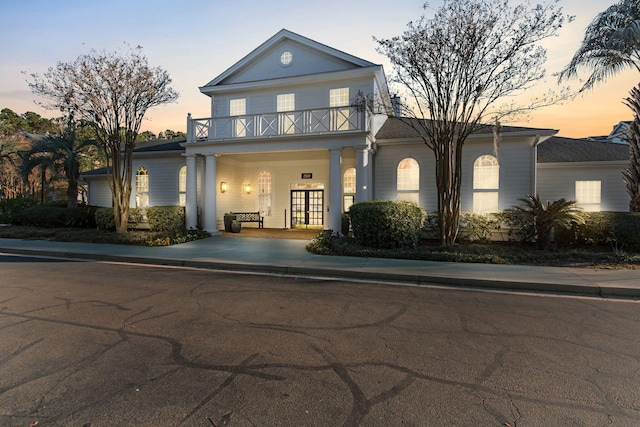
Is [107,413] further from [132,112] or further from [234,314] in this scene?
[132,112]

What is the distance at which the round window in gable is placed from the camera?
15727mm

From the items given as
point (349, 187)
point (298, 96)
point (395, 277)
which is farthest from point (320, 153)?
point (395, 277)

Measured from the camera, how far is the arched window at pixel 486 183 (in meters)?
13.5

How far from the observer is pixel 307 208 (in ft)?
58.2

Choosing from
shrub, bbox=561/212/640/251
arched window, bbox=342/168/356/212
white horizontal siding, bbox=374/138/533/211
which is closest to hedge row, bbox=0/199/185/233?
arched window, bbox=342/168/356/212

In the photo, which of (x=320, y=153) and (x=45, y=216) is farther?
(x=45, y=216)

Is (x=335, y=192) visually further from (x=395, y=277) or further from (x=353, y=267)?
(x=395, y=277)

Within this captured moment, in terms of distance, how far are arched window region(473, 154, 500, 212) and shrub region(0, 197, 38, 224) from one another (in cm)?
2345

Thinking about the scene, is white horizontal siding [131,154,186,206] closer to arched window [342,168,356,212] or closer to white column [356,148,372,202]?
arched window [342,168,356,212]

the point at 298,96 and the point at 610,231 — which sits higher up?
the point at 298,96

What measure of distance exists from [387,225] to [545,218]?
477cm

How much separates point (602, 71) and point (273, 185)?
558 inches

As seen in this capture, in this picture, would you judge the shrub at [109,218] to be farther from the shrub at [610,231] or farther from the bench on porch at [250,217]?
the shrub at [610,231]

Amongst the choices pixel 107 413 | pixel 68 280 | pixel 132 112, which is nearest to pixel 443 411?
pixel 107 413
